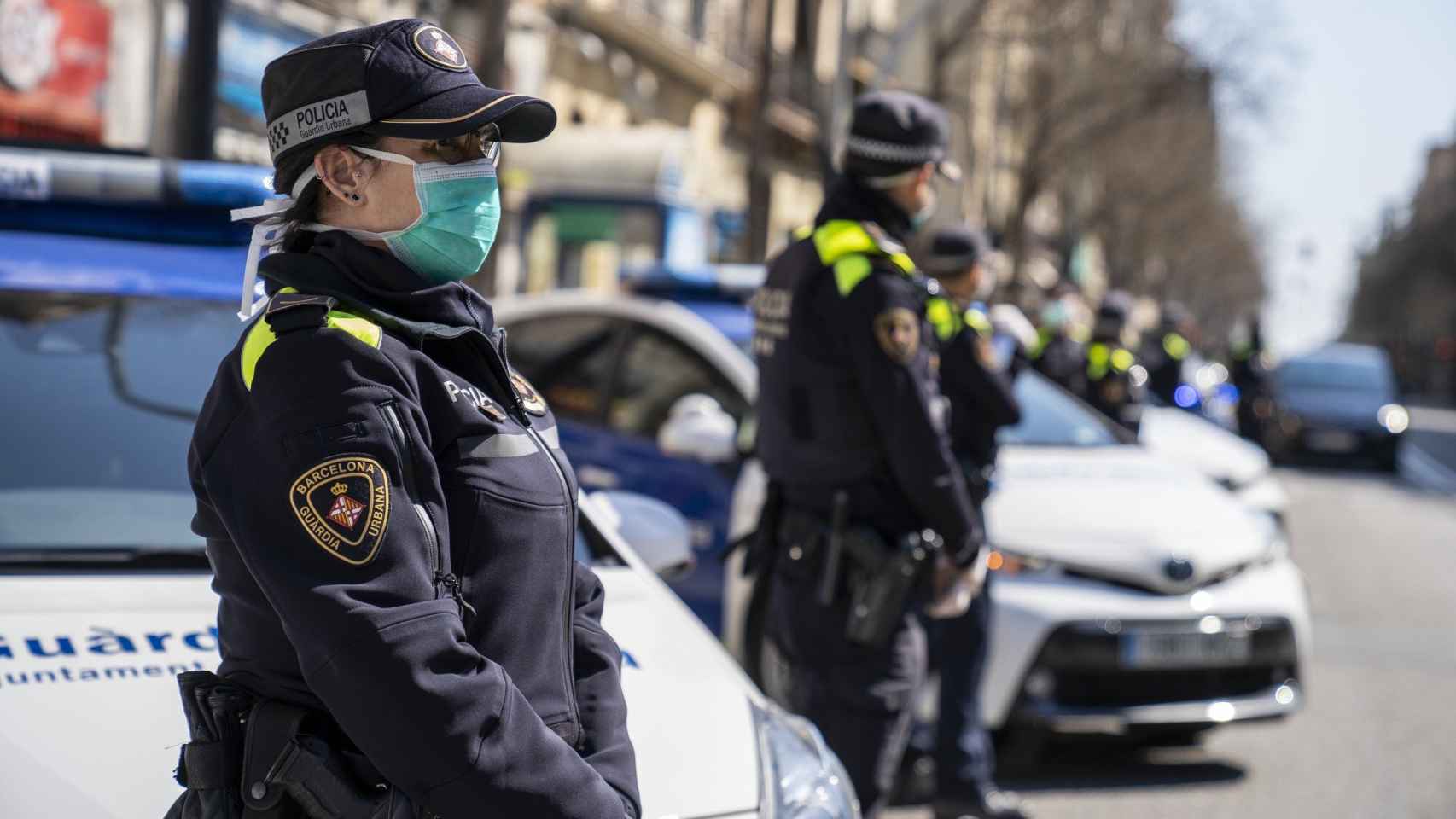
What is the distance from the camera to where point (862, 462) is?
375 centimetres

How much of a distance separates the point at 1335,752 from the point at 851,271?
3.66 metres

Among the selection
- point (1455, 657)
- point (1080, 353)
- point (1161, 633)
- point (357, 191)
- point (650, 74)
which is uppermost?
point (650, 74)

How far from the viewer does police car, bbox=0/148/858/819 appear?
2268 millimetres

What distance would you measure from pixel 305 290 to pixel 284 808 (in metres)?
0.56

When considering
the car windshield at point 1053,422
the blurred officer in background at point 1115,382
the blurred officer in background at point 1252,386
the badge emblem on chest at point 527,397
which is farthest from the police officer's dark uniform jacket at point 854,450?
the blurred officer in background at point 1252,386

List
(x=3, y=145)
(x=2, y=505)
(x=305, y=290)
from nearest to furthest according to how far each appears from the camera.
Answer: (x=305, y=290), (x=2, y=505), (x=3, y=145)

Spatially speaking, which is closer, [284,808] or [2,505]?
[284,808]

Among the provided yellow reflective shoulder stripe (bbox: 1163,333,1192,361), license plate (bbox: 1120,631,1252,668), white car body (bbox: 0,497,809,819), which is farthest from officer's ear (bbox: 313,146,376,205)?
yellow reflective shoulder stripe (bbox: 1163,333,1192,361)

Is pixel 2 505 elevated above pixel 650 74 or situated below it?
below

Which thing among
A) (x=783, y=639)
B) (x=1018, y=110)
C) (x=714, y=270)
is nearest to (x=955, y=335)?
(x=783, y=639)

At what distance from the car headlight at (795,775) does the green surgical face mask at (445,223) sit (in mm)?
1017

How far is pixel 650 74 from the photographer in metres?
23.1

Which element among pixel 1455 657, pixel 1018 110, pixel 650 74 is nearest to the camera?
pixel 1455 657

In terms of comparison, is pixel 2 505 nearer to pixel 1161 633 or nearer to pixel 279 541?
pixel 279 541
